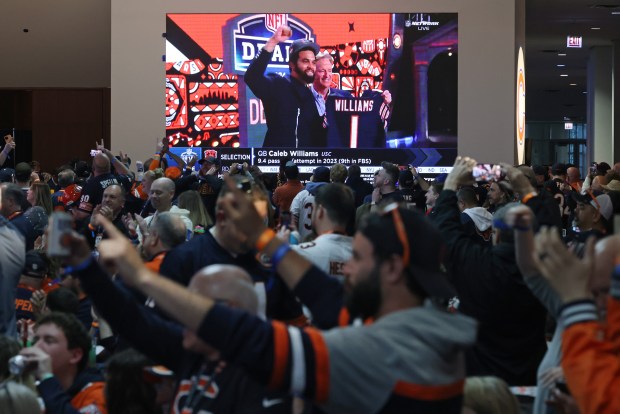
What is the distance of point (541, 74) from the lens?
35.1 m

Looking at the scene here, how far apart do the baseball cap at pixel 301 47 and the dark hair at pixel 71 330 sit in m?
12.9

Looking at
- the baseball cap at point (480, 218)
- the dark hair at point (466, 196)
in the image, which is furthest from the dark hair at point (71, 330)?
the dark hair at point (466, 196)

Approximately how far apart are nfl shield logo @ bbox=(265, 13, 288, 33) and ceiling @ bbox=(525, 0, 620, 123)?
6.78 metres

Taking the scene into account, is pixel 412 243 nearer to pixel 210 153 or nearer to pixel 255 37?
pixel 210 153

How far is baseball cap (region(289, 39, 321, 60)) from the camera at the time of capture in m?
17.0

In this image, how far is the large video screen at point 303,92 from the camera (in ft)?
55.9

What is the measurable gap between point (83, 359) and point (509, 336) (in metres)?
2.09

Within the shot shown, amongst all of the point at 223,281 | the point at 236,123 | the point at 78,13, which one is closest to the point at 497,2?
the point at 236,123

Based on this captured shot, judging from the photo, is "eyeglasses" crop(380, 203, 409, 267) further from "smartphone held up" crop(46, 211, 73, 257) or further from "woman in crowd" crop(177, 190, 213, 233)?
"woman in crowd" crop(177, 190, 213, 233)

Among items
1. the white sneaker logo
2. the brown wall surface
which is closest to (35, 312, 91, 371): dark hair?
the white sneaker logo

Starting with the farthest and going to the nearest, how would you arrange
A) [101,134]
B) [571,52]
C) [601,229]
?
[571,52] < [101,134] < [601,229]

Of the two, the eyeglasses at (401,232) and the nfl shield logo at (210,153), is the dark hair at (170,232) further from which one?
the nfl shield logo at (210,153)

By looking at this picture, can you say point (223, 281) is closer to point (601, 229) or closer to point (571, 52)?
point (601, 229)

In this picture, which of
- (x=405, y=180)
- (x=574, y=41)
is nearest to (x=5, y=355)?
(x=405, y=180)
